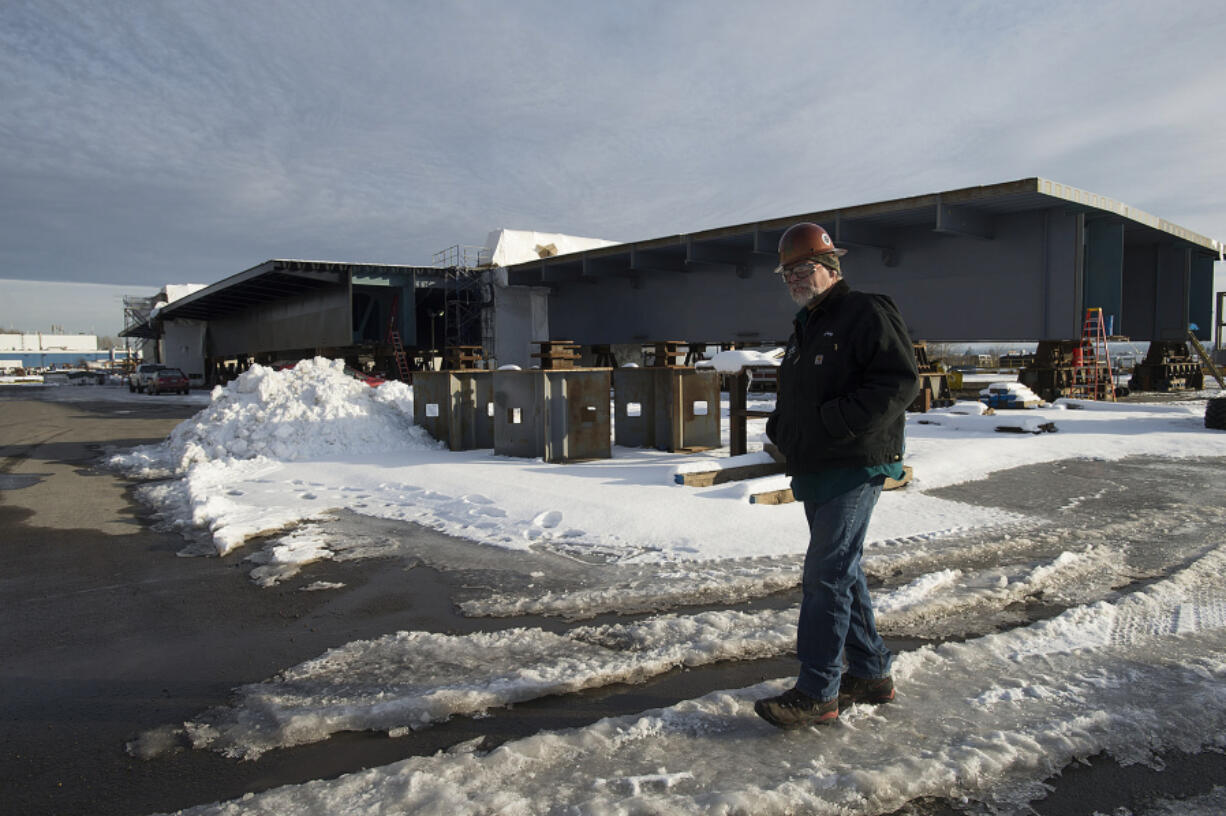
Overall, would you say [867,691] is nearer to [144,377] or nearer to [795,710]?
[795,710]

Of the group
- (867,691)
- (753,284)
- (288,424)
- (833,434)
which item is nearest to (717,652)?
(867,691)

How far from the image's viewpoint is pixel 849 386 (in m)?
2.81

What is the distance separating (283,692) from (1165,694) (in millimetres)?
3849

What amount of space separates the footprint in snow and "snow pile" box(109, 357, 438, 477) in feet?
16.7

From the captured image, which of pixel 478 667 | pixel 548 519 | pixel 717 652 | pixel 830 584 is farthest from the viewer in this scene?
pixel 548 519

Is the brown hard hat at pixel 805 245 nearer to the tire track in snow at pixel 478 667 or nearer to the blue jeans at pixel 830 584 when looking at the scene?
the blue jeans at pixel 830 584

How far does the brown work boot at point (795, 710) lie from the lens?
2.86 m

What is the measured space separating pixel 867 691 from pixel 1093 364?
814 inches

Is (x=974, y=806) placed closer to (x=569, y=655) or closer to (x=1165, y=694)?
(x=1165, y=694)

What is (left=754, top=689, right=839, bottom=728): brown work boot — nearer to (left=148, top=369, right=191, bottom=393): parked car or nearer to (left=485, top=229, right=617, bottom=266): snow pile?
(left=485, top=229, right=617, bottom=266): snow pile

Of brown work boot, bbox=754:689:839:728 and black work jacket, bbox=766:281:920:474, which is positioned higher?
black work jacket, bbox=766:281:920:474

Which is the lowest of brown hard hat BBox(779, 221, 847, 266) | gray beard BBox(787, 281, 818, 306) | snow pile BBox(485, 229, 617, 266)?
gray beard BBox(787, 281, 818, 306)

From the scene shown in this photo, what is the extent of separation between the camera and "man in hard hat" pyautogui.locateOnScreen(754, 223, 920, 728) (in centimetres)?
273

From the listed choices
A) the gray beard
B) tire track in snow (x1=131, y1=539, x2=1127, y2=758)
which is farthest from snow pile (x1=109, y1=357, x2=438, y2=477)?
the gray beard
